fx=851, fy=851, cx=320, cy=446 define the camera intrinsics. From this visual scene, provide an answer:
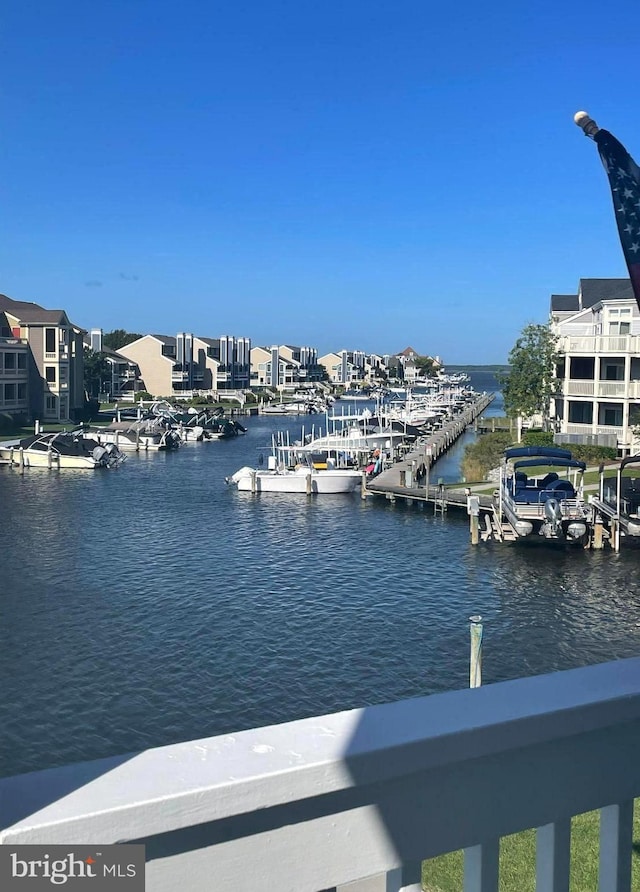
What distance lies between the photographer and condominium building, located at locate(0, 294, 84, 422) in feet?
280

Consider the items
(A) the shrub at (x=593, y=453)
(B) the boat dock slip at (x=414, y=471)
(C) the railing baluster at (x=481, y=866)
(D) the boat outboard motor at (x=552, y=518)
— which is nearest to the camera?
(C) the railing baluster at (x=481, y=866)

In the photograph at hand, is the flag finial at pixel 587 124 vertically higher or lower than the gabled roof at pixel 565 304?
lower

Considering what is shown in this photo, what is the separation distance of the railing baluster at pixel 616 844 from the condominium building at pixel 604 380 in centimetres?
4720

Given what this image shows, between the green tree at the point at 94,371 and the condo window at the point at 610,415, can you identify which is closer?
the condo window at the point at 610,415

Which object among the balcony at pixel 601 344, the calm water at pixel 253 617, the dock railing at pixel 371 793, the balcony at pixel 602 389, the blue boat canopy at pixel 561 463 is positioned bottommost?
the calm water at pixel 253 617

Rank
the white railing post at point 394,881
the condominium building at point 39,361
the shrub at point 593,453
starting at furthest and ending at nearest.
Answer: the condominium building at point 39,361 → the shrub at point 593,453 → the white railing post at point 394,881

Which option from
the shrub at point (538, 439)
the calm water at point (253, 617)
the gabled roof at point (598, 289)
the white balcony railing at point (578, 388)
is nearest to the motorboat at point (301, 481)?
the calm water at point (253, 617)

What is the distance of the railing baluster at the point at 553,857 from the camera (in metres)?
2.30

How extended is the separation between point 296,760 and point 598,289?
6612 cm

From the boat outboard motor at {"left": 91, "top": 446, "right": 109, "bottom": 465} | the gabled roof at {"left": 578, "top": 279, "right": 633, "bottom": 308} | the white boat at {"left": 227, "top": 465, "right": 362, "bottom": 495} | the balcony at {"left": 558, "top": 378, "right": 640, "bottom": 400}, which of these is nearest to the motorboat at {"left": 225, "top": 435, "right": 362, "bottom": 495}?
the white boat at {"left": 227, "top": 465, "right": 362, "bottom": 495}

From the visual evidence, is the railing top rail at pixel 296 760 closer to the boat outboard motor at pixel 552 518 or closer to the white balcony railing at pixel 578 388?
the boat outboard motor at pixel 552 518

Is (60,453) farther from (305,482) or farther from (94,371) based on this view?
(94,371)

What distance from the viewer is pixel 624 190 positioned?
4.07 meters

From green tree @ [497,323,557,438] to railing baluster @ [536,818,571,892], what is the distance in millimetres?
58478
